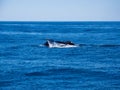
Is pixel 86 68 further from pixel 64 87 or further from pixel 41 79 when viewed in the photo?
pixel 64 87

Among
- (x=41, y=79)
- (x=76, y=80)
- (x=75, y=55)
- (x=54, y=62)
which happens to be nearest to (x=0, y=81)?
(x=41, y=79)

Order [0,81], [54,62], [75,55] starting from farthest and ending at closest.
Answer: [75,55], [54,62], [0,81]

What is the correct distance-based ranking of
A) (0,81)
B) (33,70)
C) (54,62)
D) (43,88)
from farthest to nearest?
(54,62) → (33,70) → (0,81) → (43,88)

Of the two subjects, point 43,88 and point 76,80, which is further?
point 76,80

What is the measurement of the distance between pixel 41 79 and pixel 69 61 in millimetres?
12676

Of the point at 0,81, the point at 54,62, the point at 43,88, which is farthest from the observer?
the point at 54,62

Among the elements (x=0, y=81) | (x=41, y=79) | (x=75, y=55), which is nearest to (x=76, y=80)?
(x=41, y=79)

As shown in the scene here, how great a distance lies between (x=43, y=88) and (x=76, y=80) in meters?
4.21

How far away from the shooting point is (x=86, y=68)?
43281 mm

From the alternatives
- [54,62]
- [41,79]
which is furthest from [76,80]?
[54,62]

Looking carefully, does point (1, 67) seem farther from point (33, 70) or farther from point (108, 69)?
point (108, 69)

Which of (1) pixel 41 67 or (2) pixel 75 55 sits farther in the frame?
(2) pixel 75 55

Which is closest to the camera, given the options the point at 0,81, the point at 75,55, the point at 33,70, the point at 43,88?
the point at 43,88

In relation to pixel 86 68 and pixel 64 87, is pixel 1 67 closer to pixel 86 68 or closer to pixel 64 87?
pixel 86 68
